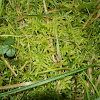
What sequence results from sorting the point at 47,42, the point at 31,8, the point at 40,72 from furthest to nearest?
the point at 31,8 < the point at 47,42 < the point at 40,72

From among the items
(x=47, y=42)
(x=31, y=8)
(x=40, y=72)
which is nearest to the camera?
(x=40, y=72)

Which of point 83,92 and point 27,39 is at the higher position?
point 27,39

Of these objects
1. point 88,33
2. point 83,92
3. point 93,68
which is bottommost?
point 83,92

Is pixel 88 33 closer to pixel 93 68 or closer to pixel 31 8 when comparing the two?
pixel 93 68

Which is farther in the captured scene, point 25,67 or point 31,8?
point 31,8

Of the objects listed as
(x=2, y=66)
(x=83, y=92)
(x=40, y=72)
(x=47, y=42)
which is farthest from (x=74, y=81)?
(x=2, y=66)

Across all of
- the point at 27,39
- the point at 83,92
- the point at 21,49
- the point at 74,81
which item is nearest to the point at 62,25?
the point at 27,39
